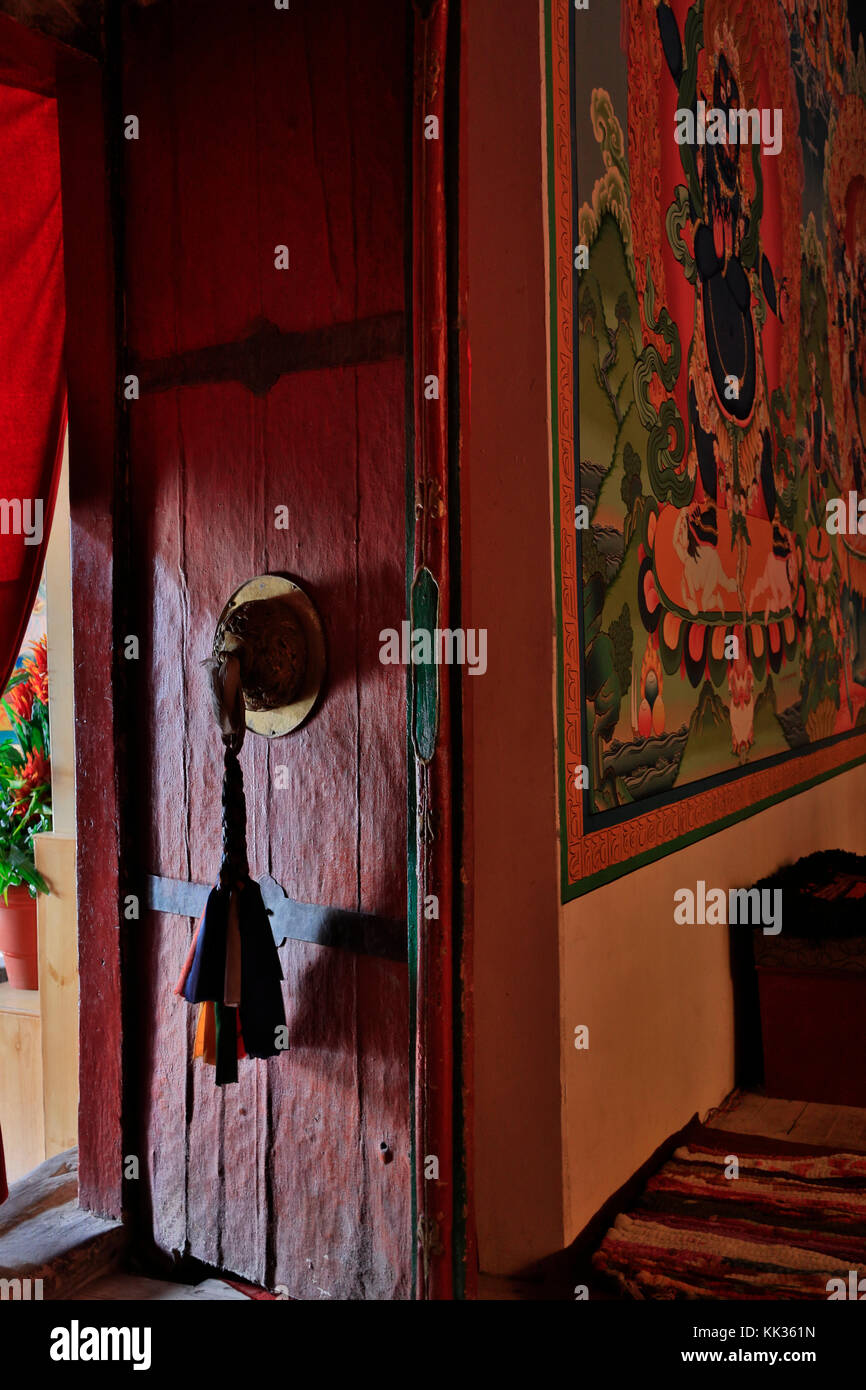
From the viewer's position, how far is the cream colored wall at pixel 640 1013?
77.1 inches

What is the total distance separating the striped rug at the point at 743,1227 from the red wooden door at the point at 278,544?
1.48 ft

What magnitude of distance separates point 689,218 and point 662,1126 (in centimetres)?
196

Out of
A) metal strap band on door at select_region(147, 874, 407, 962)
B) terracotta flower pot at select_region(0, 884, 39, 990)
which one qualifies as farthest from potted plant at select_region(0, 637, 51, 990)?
metal strap band on door at select_region(147, 874, 407, 962)

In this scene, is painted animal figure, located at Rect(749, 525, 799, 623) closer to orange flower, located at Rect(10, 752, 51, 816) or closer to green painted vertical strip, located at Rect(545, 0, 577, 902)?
green painted vertical strip, located at Rect(545, 0, 577, 902)

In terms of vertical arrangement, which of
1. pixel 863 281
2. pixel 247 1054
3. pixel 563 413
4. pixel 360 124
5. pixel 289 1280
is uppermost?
pixel 863 281

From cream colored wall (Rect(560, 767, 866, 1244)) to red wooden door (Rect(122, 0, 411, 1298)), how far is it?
1.10 feet

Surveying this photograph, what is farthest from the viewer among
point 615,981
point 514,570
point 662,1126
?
point 662,1126

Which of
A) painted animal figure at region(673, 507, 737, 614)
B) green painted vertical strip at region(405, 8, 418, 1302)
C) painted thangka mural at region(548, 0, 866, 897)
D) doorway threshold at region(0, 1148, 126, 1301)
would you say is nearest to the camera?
green painted vertical strip at region(405, 8, 418, 1302)

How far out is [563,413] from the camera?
6.52 feet

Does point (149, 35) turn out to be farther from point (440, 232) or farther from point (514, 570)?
point (514, 570)

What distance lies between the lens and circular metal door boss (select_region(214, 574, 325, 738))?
73.5 inches

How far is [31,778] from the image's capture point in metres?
3.77

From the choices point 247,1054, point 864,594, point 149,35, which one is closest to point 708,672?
point 247,1054

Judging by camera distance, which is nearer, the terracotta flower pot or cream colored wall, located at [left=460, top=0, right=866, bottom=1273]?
cream colored wall, located at [left=460, top=0, right=866, bottom=1273]
